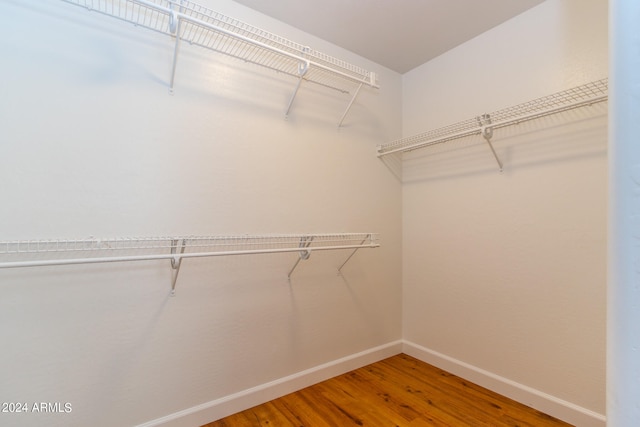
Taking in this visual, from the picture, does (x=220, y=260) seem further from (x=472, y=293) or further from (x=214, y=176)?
(x=472, y=293)

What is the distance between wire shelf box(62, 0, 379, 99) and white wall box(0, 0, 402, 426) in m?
0.06

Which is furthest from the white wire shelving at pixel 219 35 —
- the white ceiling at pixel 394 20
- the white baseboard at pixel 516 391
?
the white baseboard at pixel 516 391

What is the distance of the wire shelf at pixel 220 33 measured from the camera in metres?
1.40

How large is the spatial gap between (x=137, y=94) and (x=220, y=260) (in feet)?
3.19

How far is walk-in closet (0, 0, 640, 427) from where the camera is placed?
134 cm

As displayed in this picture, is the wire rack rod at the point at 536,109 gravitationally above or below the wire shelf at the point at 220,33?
below

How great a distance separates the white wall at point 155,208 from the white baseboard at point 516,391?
25.7 inches

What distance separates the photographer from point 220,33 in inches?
58.5

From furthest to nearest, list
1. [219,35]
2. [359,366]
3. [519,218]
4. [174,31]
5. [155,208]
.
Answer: [359,366] → [519,218] → [219,35] → [155,208] → [174,31]

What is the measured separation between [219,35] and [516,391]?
2775mm

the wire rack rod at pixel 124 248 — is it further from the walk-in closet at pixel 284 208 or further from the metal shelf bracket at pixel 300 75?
the metal shelf bracket at pixel 300 75

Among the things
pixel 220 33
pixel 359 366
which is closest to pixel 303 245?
pixel 359 366

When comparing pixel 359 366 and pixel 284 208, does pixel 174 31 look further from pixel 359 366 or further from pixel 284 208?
pixel 359 366

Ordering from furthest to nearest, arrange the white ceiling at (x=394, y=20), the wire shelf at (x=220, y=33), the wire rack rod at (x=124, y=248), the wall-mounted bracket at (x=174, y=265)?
the white ceiling at (x=394, y=20)
the wall-mounted bracket at (x=174, y=265)
the wire shelf at (x=220, y=33)
the wire rack rod at (x=124, y=248)
